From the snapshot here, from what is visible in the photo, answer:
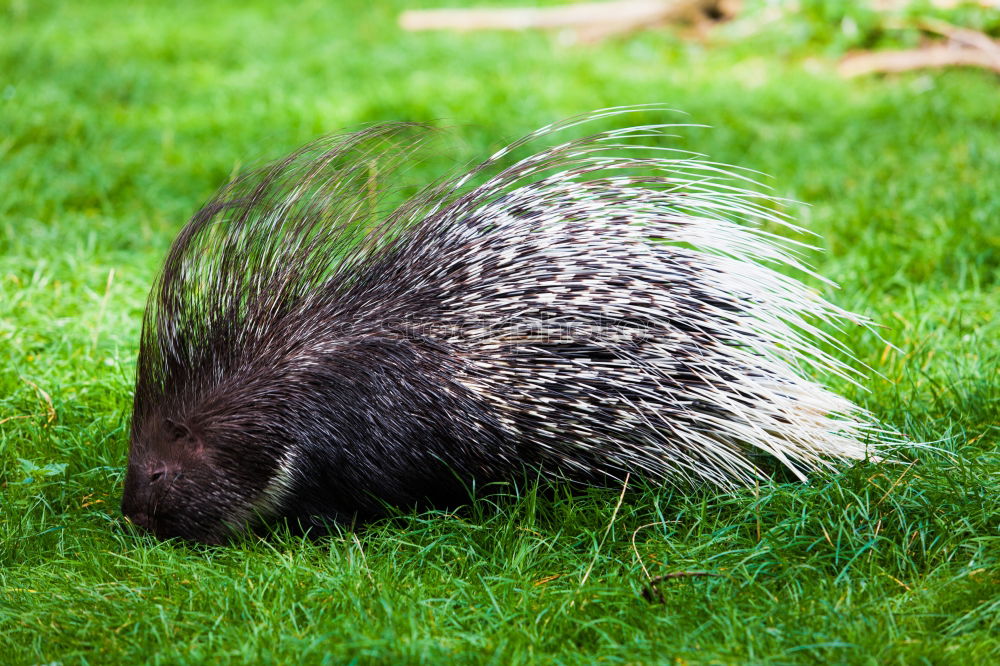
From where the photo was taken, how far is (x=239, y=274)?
268 centimetres

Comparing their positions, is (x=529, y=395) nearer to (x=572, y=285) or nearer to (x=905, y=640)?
(x=572, y=285)

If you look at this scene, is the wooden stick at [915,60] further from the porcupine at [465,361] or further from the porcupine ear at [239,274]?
the porcupine ear at [239,274]

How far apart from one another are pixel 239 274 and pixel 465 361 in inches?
26.8

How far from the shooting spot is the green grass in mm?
2104

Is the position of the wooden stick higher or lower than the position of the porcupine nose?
higher

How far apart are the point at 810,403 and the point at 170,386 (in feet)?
5.60

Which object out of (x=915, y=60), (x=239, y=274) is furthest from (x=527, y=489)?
(x=915, y=60)

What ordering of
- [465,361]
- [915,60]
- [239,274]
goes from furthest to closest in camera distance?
[915,60], [239,274], [465,361]

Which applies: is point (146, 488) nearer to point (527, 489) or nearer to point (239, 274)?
point (239, 274)

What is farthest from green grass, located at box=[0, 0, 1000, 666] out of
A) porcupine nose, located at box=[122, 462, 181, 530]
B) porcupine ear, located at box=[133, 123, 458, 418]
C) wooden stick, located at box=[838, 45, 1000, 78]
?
porcupine ear, located at box=[133, 123, 458, 418]

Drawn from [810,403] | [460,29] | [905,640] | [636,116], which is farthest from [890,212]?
[460,29]

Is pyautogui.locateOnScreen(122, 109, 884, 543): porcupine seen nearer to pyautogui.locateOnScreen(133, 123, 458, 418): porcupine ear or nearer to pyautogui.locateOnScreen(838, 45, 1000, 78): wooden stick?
pyautogui.locateOnScreen(133, 123, 458, 418): porcupine ear

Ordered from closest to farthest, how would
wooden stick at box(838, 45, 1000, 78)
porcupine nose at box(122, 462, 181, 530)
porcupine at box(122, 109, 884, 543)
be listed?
1. porcupine at box(122, 109, 884, 543)
2. porcupine nose at box(122, 462, 181, 530)
3. wooden stick at box(838, 45, 1000, 78)

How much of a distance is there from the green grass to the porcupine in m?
0.12
